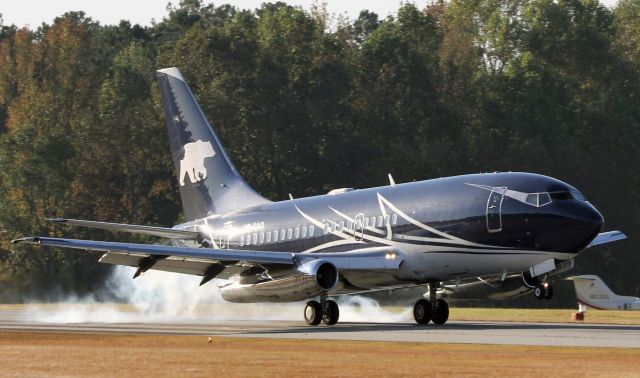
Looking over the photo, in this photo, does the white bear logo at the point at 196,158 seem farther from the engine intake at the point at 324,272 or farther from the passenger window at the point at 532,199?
the passenger window at the point at 532,199

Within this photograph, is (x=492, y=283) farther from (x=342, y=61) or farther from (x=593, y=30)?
(x=593, y=30)

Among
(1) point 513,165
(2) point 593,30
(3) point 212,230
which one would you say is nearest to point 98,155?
(1) point 513,165

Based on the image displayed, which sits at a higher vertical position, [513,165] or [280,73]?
[280,73]

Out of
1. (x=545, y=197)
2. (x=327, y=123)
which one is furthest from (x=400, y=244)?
(x=327, y=123)

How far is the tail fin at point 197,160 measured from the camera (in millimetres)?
51938

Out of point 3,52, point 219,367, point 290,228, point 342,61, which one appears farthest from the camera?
point 3,52

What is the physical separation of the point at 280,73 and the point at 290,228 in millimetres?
49360

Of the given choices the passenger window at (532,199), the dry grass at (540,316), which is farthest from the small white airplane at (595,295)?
the passenger window at (532,199)

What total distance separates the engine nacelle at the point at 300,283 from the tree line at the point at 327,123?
4367 cm

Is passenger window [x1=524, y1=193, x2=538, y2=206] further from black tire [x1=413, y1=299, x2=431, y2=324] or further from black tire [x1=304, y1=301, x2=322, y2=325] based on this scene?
black tire [x1=304, y1=301, x2=322, y2=325]

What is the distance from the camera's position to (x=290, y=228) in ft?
153

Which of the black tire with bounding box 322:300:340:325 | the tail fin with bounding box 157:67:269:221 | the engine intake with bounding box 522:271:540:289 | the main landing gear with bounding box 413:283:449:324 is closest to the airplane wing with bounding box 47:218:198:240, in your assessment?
the tail fin with bounding box 157:67:269:221

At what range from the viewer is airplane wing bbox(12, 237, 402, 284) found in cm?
4031

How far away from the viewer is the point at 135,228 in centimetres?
4594
